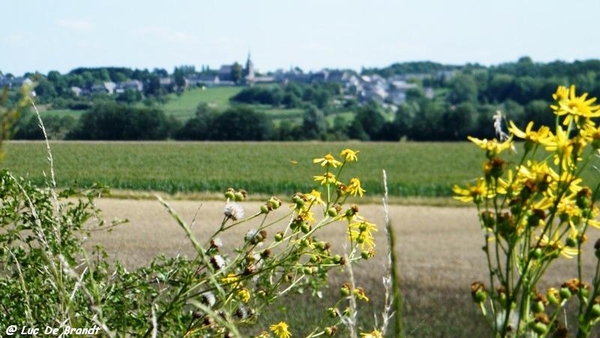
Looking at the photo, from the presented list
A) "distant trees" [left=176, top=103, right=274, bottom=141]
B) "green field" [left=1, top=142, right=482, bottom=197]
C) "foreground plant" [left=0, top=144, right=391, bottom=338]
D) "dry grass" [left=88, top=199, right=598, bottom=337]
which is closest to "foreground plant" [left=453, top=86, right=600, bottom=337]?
"foreground plant" [left=0, top=144, right=391, bottom=338]

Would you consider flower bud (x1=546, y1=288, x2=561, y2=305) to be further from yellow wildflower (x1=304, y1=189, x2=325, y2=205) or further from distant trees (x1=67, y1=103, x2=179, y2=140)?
distant trees (x1=67, y1=103, x2=179, y2=140)

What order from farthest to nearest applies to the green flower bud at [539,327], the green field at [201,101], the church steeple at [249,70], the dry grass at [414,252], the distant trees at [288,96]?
the church steeple at [249,70]
the distant trees at [288,96]
the green field at [201,101]
the dry grass at [414,252]
the green flower bud at [539,327]

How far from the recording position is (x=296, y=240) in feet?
6.07

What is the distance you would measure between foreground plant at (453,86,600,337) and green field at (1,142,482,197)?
21397 millimetres

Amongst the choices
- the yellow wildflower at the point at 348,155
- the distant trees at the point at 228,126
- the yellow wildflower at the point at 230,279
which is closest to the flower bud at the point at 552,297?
the yellow wildflower at the point at 230,279

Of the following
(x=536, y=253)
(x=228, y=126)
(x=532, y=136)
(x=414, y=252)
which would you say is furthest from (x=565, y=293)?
(x=228, y=126)

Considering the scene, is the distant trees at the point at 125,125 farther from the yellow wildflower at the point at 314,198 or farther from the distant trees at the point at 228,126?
the yellow wildflower at the point at 314,198

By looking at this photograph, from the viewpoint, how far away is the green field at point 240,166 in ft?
92.5

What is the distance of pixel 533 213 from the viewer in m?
1.07

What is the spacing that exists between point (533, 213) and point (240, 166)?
3418 cm

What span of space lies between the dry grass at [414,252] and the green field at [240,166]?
373cm

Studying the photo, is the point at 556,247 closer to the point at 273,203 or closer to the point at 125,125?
the point at 273,203

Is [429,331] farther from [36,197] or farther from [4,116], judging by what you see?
[4,116]

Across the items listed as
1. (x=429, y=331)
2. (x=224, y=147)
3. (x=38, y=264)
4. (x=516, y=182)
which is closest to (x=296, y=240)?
(x=38, y=264)
